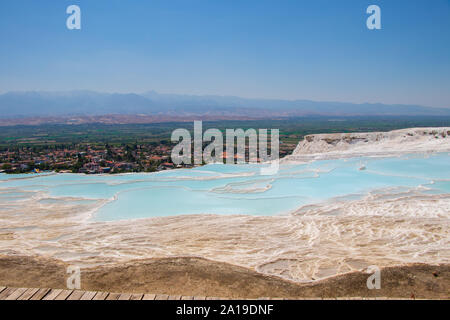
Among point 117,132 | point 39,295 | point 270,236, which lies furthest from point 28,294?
point 117,132

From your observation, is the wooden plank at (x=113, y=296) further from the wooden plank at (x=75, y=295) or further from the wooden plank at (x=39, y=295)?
the wooden plank at (x=39, y=295)

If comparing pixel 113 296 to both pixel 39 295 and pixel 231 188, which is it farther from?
pixel 231 188

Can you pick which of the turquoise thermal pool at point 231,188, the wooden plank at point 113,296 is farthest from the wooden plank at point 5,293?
the turquoise thermal pool at point 231,188

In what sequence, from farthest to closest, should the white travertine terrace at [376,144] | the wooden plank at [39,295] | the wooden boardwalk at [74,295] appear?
the white travertine terrace at [376,144] < the wooden plank at [39,295] < the wooden boardwalk at [74,295]

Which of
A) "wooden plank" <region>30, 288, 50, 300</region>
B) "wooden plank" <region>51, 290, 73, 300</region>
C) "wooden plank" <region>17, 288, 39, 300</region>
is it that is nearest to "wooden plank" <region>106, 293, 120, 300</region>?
"wooden plank" <region>51, 290, 73, 300</region>

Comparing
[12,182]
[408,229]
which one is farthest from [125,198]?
[408,229]

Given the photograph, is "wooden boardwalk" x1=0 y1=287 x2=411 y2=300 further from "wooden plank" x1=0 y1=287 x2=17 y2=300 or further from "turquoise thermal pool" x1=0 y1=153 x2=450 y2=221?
"turquoise thermal pool" x1=0 y1=153 x2=450 y2=221
